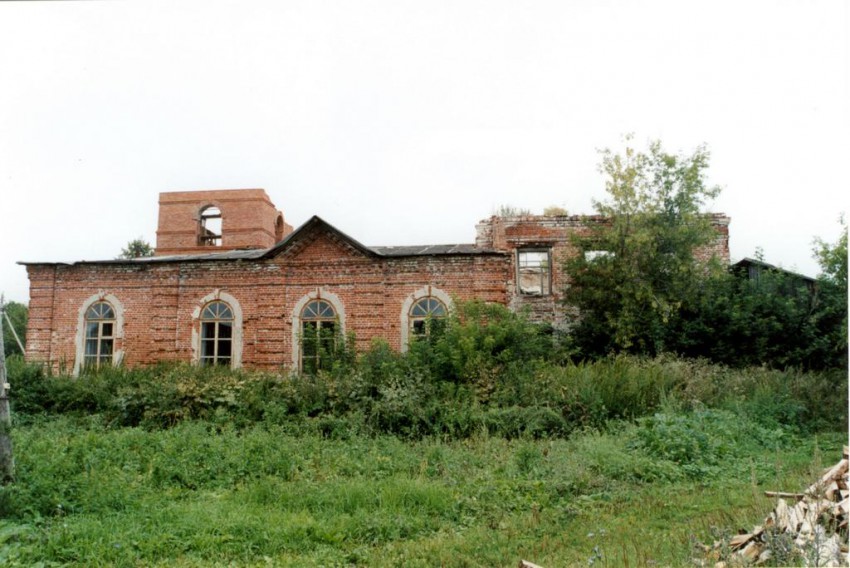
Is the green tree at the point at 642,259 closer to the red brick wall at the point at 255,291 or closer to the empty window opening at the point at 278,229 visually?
the red brick wall at the point at 255,291

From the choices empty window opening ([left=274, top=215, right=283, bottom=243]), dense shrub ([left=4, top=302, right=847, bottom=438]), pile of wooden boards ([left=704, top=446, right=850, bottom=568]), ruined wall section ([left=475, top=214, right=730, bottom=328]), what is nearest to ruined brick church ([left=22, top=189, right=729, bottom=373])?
ruined wall section ([left=475, top=214, right=730, bottom=328])

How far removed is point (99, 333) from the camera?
19.6m

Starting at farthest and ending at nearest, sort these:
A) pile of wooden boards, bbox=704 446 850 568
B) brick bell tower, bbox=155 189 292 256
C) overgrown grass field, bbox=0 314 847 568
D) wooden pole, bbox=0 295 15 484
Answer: brick bell tower, bbox=155 189 292 256, wooden pole, bbox=0 295 15 484, overgrown grass field, bbox=0 314 847 568, pile of wooden boards, bbox=704 446 850 568

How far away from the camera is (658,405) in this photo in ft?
41.4

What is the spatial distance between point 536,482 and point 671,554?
8.90 feet

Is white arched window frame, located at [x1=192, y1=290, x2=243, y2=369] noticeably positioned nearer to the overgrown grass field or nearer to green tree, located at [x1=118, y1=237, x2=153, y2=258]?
the overgrown grass field

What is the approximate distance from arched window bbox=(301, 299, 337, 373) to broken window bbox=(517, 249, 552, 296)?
7071 millimetres

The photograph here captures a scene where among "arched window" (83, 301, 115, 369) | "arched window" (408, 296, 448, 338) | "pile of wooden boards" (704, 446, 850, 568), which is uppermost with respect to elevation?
"arched window" (408, 296, 448, 338)

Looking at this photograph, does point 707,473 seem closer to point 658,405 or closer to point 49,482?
point 658,405

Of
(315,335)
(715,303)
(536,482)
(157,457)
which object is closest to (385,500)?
(536,482)

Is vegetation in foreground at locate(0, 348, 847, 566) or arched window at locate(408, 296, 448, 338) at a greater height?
arched window at locate(408, 296, 448, 338)

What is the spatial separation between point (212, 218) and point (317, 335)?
1724 centimetres

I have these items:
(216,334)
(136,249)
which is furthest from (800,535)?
(136,249)

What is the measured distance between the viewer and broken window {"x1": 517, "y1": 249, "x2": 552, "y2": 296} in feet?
71.5
